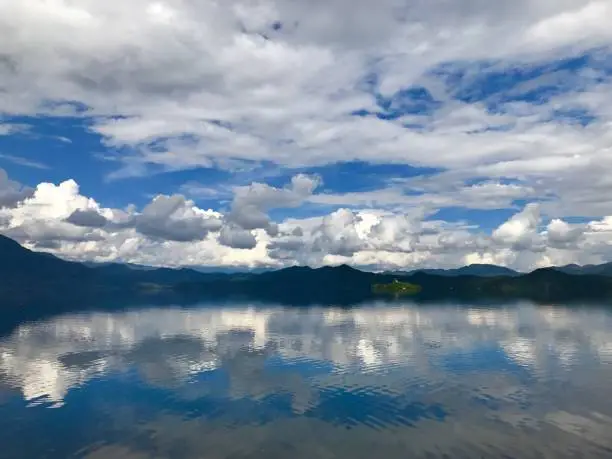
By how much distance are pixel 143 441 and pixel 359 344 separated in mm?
93810

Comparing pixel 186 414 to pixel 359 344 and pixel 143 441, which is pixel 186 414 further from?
pixel 359 344

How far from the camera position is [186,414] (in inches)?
3073

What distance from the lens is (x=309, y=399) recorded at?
85938 millimetres

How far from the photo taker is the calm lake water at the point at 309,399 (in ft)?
209

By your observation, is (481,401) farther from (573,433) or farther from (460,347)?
(460,347)

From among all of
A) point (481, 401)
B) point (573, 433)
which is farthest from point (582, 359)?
point (573, 433)

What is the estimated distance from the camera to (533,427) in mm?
69438

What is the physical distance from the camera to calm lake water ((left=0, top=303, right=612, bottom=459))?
63.7 m

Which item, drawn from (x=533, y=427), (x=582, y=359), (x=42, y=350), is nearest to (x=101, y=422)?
(x=533, y=427)

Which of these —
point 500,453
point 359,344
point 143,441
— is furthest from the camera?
point 359,344

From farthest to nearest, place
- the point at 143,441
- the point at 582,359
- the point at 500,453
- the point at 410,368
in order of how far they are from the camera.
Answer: the point at 582,359 < the point at 410,368 < the point at 143,441 < the point at 500,453

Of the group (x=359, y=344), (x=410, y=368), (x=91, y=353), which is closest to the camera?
(x=410, y=368)

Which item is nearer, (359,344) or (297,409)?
(297,409)

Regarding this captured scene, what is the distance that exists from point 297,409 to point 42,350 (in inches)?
4064
